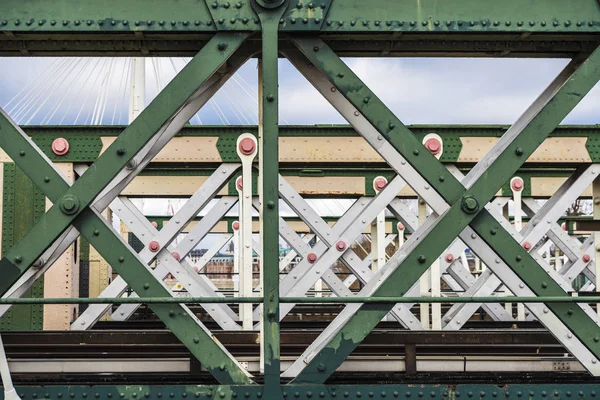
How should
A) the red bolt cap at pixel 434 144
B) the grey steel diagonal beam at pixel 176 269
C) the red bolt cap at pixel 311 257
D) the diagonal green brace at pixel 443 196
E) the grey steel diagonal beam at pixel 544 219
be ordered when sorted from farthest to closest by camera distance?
the red bolt cap at pixel 311 257 → the grey steel diagonal beam at pixel 544 219 → the grey steel diagonal beam at pixel 176 269 → the red bolt cap at pixel 434 144 → the diagonal green brace at pixel 443 196

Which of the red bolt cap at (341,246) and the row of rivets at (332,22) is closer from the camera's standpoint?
the row of rivets at (332,22)

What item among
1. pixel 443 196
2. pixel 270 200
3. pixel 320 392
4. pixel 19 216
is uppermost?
pixel 19 216

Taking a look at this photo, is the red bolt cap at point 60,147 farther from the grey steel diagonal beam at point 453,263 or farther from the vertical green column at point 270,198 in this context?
the vertical green column at point 270,198

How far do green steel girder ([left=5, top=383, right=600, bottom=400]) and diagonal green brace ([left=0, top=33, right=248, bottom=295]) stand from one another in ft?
2.92

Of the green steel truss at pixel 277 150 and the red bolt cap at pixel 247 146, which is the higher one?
the red bolt cap at pixel 247 146

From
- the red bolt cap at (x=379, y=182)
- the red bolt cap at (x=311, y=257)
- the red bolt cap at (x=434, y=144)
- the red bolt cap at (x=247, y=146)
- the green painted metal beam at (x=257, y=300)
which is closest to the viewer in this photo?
the green painted metal beam at (x=257, y=300)

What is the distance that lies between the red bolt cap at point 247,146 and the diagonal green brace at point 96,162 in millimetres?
4927

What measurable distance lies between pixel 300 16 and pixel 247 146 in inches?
199

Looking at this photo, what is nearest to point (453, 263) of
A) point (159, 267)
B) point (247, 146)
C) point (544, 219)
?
point (544, 219)

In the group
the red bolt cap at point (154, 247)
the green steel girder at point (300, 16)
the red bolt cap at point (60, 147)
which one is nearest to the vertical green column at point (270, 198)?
the green steel girder at point (300, 16)

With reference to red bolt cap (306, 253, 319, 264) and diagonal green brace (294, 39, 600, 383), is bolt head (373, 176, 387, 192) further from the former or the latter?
diagonal green brace (294, 39, 600, 383)

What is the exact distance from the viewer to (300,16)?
537 cm

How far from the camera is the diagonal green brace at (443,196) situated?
5.32 meters

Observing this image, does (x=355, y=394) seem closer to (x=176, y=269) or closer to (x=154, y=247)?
(x=176, y=269)
